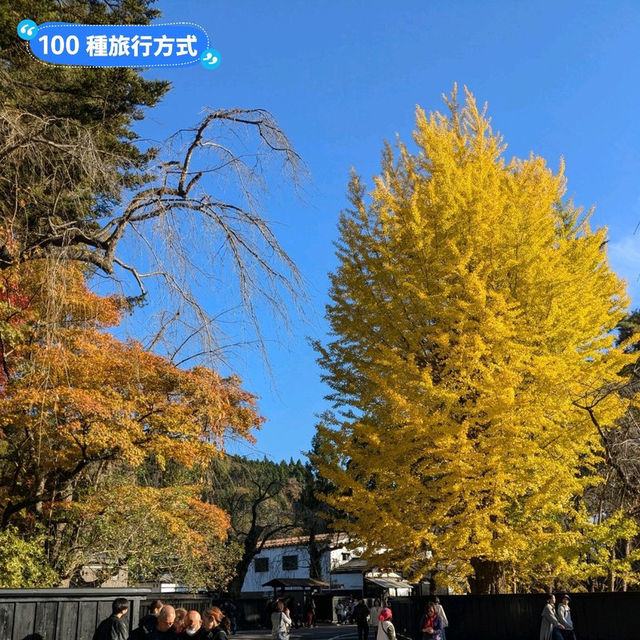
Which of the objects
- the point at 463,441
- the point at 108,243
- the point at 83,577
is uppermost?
the point at 108,243

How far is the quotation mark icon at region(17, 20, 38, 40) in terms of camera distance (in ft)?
23.3

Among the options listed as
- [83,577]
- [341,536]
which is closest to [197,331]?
[83,577]

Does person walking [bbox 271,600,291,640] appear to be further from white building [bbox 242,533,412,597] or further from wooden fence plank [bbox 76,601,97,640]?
white building [bbox 242,533,412,597]

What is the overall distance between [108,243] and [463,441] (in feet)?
25.9

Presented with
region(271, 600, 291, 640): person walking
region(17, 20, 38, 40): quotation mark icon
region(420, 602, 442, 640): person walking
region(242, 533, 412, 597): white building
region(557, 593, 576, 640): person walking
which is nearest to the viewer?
region(17, 20, 38, 40): quotation mark icon

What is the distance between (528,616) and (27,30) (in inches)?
554

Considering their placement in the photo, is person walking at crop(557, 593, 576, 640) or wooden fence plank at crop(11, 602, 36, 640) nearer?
wooden fence plank at crop(11, 602, 36, 640)

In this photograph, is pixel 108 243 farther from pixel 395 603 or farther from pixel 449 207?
pixel 395 603

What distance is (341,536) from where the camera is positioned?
48.5 m

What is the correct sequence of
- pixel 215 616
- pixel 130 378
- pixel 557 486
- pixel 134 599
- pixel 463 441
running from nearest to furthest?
pixel 215 616, pixel 134 599, pixel 463 441, pixel 557 486, pixel 130 378

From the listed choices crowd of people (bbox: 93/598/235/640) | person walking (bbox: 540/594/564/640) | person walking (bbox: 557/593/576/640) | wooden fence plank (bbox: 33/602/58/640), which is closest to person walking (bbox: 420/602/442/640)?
person walking (bbox: 540/594/564/640)

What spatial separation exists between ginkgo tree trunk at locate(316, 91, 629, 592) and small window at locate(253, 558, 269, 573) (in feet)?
139

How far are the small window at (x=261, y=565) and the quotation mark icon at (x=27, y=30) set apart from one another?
51.1m

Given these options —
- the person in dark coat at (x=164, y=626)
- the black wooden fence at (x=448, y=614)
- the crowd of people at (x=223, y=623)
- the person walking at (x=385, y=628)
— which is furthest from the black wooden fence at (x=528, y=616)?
the person in dark coat at (x=164, y=626)
